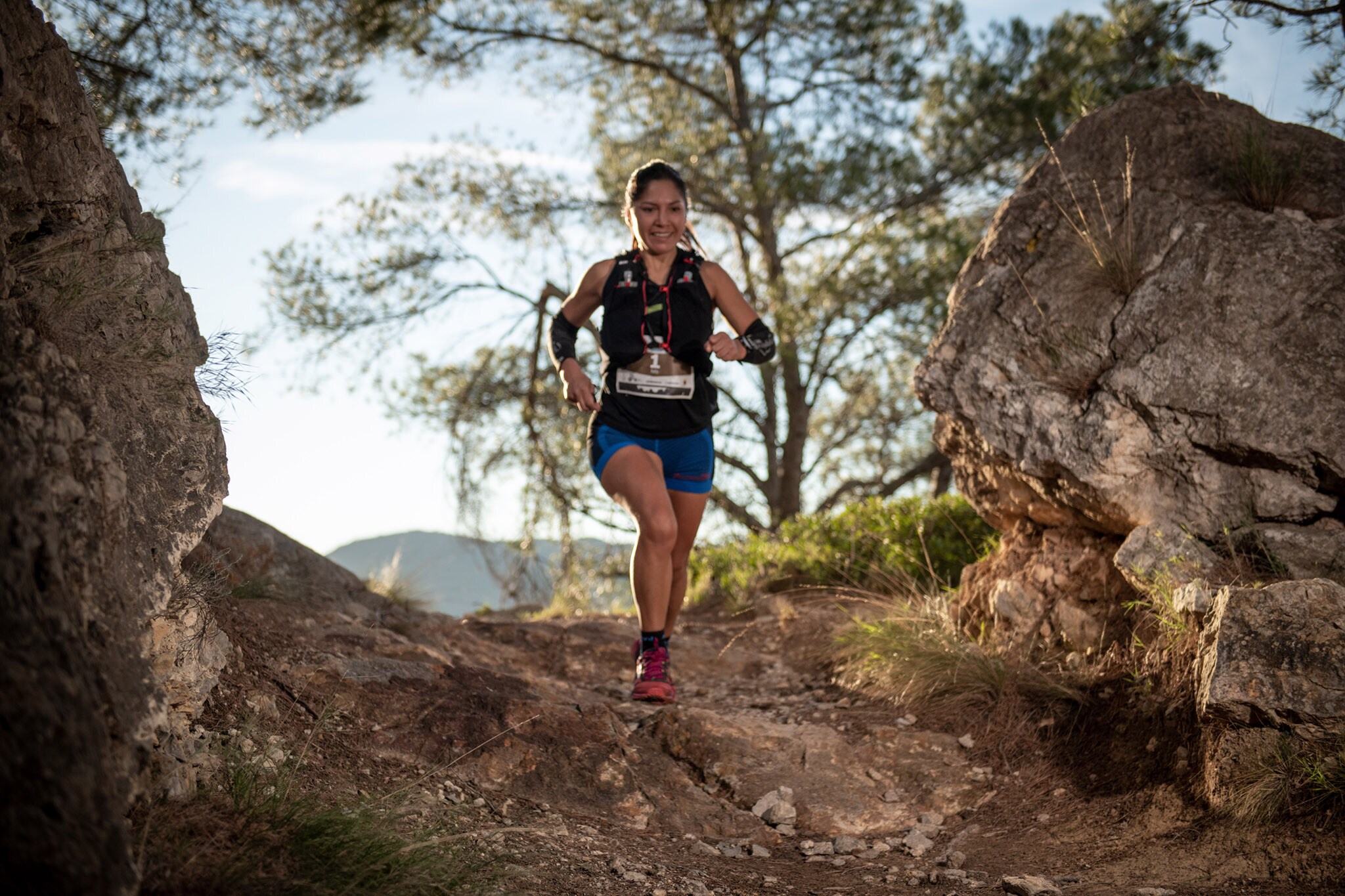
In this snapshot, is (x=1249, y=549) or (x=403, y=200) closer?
(x=1249, y=549)

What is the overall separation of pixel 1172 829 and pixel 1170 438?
63.0 inches

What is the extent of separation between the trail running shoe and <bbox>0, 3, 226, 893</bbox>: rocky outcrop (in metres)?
2.10

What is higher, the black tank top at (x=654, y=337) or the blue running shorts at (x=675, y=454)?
the black tank top at (x=654, y=337)

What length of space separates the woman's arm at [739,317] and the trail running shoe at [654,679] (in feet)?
4.55

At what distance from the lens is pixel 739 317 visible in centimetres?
479

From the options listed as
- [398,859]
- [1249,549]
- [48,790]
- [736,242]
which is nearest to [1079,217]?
[1249,549]

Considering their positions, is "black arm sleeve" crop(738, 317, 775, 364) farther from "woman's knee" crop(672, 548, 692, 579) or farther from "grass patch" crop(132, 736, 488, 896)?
"grass patch" crop(132, 736, 488, 896)

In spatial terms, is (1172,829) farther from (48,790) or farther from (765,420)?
(765,420)

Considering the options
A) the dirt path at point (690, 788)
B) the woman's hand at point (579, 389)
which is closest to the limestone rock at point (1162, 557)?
the dirt path at point (690, 788)

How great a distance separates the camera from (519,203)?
11.3 metres

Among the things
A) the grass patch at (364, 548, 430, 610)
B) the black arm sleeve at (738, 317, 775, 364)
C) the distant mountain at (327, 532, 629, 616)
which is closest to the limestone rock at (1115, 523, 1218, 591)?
the black arm sleeve at (738, 317, 775, 364)

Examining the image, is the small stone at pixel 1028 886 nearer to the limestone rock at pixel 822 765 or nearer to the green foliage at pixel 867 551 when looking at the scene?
the limestone rock at pixel 822 765

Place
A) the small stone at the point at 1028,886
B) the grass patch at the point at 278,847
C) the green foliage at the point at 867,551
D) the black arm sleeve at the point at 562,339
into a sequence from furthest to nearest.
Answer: the green foliage at the point at 867,551 → the black arm sleeve at the point at 562,339 → the small stone at the point at 1028,886 → the grass patch at the point at 278,847

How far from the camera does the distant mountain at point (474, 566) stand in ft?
26.5
